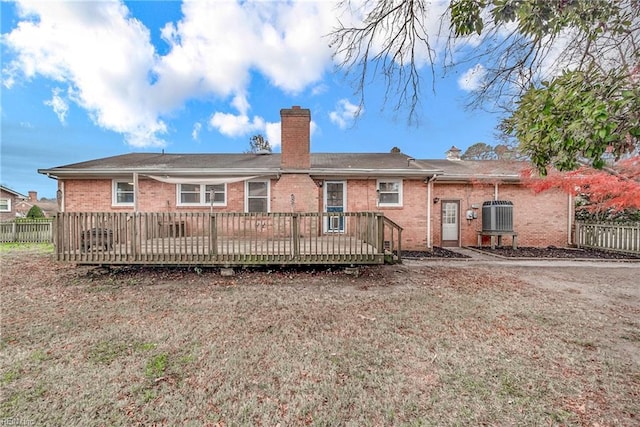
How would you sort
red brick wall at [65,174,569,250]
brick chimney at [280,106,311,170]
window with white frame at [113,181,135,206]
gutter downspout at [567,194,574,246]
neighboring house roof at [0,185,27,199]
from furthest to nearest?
neighboring house roof at [0,185,27,199] < gutter downspout at [567,194,574,246] < window with white frame at [113,181,135,206] < red brick wall at [65,174,569,250] < brick chimney at [280,106,311,170]

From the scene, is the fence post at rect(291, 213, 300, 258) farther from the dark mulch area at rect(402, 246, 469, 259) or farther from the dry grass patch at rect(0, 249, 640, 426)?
the dark mulch area at rect(402, 246, 469, 259)

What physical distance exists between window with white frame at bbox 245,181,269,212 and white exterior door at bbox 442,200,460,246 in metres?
7.56

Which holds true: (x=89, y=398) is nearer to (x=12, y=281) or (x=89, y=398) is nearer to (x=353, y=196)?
(x=12, y=281)

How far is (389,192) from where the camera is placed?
10.8 m

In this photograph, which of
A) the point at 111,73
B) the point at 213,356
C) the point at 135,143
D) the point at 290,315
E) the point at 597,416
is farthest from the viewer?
the point at 135,143

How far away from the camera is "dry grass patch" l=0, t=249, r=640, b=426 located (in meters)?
2.38

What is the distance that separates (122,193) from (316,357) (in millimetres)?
10940

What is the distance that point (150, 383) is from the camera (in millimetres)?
2719

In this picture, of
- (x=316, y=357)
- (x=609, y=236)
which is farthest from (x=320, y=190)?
(x=609, y=236)

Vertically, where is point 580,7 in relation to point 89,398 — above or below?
above

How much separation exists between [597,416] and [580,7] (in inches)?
152

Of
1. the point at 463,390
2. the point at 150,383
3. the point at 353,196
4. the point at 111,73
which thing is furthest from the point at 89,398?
the point at 111,73

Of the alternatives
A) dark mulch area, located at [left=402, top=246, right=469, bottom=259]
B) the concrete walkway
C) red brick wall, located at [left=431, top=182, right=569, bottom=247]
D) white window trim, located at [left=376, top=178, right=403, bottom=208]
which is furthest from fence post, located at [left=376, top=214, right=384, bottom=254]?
red brick wall, located at [left=431, top=182, right=569, bottom=247]

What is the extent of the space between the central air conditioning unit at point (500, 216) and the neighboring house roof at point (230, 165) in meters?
3.11
